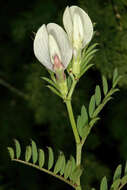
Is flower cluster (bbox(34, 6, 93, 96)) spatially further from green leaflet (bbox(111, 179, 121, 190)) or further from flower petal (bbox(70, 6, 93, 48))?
green leaflet (bbox(111, 179, 121, 190))

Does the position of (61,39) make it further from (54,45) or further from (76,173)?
(76,173)

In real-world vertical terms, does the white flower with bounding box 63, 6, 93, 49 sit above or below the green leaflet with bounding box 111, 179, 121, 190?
above

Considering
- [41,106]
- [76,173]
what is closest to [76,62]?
[76,173]

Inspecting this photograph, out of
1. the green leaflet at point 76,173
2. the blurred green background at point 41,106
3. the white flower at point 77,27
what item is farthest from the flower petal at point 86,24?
the blurred green background at point 41,106

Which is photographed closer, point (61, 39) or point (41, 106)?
point (61, 39)

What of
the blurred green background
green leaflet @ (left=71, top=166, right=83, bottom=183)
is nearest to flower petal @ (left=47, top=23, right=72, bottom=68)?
green leaflet @ (left=71, top=166, right=83, bottom=183)

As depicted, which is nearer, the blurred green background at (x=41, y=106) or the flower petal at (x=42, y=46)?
the flower petal at (x=42, y=46)

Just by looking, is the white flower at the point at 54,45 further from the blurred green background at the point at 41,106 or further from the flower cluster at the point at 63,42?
the blurred green background at the point at 41,106
